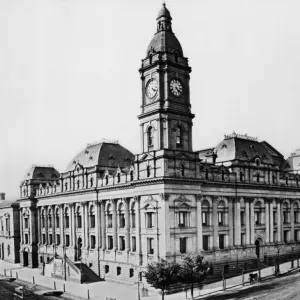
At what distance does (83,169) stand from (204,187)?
2221 cm

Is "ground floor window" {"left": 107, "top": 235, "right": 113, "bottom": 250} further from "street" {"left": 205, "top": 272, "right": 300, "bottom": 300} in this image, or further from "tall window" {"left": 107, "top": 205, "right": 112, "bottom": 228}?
"street" {"left": 205, "top": 272, "right": 300, "bottom": 300}

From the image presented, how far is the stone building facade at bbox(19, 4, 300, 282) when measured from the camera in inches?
2221

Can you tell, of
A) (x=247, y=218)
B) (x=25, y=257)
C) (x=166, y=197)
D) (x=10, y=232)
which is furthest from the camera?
(x=10, y=232)

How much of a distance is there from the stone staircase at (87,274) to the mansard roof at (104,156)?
16.1 metres

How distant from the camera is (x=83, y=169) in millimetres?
72812

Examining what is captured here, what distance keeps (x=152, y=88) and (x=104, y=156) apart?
19533 mm

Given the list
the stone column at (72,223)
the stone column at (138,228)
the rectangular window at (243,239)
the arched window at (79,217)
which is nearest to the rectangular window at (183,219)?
the stone column at (138,228)

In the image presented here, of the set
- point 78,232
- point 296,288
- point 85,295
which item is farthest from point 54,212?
point 296,288

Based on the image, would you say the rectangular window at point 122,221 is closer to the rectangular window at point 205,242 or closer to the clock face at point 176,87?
the rectangular window at point 205,242

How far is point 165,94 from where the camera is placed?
56.9 meters

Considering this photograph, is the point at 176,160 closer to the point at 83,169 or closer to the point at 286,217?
the point at 83,169

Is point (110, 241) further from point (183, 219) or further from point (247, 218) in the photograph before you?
point (247, 218)

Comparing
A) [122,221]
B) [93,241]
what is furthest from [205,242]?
[93,241]

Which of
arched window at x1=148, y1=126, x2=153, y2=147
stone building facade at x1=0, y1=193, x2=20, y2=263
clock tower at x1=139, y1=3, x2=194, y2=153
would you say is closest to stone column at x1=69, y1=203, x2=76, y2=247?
clock tower at x1=139, y1=3, x2=194, y2=153
